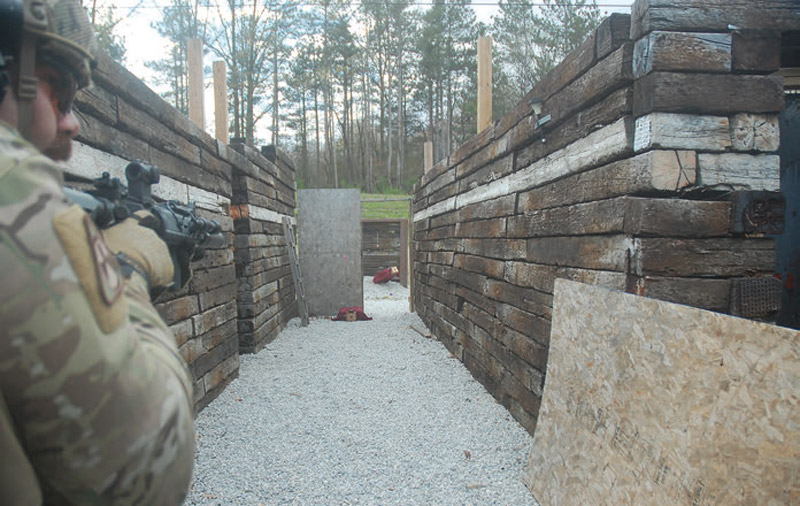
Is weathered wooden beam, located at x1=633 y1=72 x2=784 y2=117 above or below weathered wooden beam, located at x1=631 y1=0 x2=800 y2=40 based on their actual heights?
below

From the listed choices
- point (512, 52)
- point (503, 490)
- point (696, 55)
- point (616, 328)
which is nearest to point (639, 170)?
point (696, 55)

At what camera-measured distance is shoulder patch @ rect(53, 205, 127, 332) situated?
0.67m

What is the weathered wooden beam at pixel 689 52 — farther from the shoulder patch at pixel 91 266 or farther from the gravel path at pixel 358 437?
the gravel path at pixel 358 437

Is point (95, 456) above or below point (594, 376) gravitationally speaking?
above

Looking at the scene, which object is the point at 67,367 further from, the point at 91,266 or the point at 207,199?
the point at 207,199

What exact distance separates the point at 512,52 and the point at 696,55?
23906mm

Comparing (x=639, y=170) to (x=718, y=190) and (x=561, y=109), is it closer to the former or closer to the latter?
(x=718, y=190)

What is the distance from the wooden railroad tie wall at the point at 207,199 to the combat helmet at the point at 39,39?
5.14ft

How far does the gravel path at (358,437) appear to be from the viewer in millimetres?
2586

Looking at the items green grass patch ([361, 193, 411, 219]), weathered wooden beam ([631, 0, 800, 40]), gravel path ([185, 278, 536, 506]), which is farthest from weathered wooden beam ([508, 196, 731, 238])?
green grass patch ([361, 193, 411, 219])

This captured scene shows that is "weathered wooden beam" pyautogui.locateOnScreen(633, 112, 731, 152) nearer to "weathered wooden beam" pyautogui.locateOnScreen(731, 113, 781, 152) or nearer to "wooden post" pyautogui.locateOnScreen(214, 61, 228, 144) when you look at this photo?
"weathered wooden beam" pyautogui.locateOnScreen(731, 113, 781, 152)

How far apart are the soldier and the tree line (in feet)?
55.0

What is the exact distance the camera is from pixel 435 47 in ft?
79.7

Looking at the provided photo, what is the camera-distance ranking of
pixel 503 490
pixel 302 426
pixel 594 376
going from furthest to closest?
pixel 302 426
pixel 503 490
pixel 594 376
